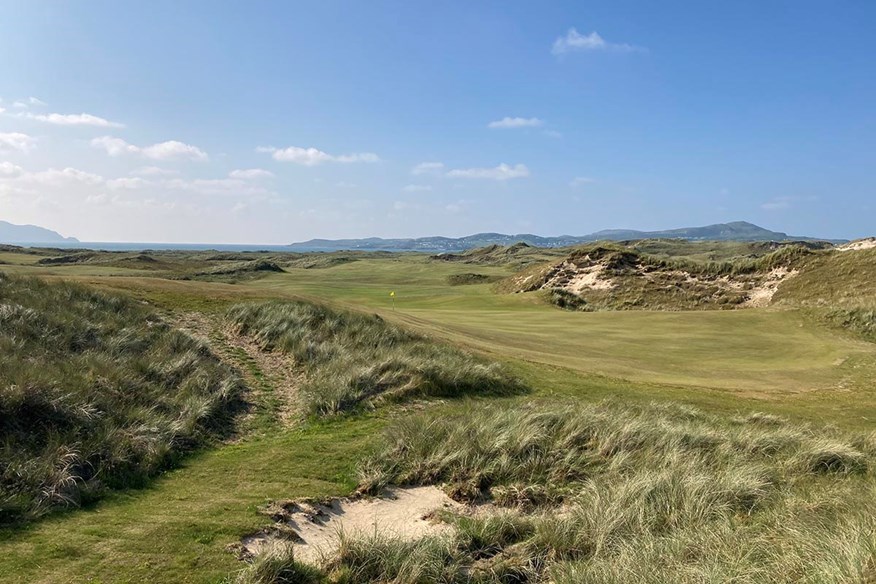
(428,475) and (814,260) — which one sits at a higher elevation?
(814,260)

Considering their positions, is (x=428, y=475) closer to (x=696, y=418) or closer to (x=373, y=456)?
(x=373, y=456)

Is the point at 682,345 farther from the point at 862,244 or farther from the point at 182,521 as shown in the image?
the point at 862,244

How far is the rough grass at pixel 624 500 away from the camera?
201 inches

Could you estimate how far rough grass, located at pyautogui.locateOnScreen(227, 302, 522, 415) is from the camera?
1381 cm

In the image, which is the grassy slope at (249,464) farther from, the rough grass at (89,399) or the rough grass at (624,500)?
the rough grass at (624,500)

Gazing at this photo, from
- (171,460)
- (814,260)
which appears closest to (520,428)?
(171,460)

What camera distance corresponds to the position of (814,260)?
1718 inches

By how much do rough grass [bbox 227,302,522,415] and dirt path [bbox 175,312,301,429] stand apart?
0.39 meters

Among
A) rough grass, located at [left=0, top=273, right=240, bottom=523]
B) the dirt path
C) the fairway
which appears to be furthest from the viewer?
the fairway

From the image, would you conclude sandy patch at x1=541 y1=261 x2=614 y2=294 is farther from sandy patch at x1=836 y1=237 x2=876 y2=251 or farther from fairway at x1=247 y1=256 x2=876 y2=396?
sandy patch at x1=836 y1=237 x2=876 y2=251

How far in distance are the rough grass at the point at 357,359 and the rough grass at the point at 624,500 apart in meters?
2.98

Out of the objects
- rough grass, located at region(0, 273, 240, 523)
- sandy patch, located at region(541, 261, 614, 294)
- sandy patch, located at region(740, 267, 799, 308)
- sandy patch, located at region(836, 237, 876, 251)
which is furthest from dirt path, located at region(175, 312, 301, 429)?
sandy patch, located at region(836, 237, 876, 251)

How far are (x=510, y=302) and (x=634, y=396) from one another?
103 ft

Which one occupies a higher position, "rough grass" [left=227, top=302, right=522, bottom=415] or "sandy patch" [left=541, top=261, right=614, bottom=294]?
"sandy patch" [left=541, top=261, right=614, bottom=294]
